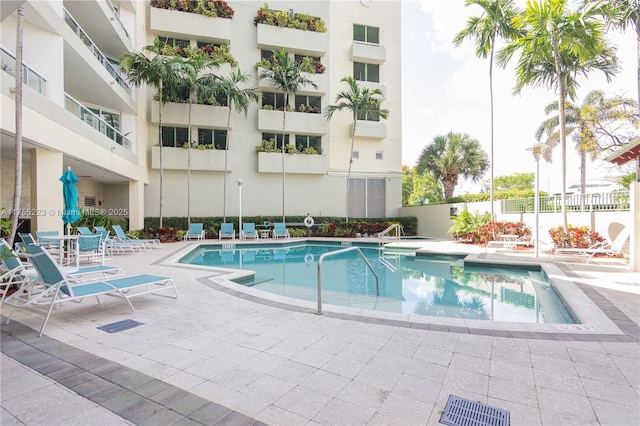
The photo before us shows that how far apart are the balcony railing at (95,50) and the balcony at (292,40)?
8179 millimetres

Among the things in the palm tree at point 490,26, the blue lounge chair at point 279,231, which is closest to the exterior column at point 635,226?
the palm tree at point 490,26

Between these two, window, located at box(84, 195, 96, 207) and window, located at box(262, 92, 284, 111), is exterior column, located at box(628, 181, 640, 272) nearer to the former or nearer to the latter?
window, located at box(262, 92, 284, 111)

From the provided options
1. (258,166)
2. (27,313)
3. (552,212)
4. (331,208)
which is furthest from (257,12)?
(27,313)

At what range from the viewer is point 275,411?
6.66ft

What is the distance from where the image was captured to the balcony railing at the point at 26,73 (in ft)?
21.7

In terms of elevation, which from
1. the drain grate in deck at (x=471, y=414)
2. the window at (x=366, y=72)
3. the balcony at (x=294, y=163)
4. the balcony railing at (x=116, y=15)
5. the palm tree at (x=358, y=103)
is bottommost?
the drain grate in deck at (x=471, y=414)

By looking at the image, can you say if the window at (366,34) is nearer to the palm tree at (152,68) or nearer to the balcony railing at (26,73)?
the palm tree at (152,68)

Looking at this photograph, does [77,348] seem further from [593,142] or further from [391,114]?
[593,142]

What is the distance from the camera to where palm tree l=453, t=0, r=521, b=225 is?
12.1 m

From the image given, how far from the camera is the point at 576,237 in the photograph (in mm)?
9812

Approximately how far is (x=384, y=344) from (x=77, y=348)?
2.95 metres

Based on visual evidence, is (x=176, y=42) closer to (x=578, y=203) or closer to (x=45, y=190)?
(x=45, y=190)

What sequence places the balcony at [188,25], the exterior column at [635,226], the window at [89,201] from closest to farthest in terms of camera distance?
1. the exterior column at [635,226]
2. the window at [89,201]
3. the balcony at [188,25]

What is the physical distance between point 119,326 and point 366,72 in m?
20.9
